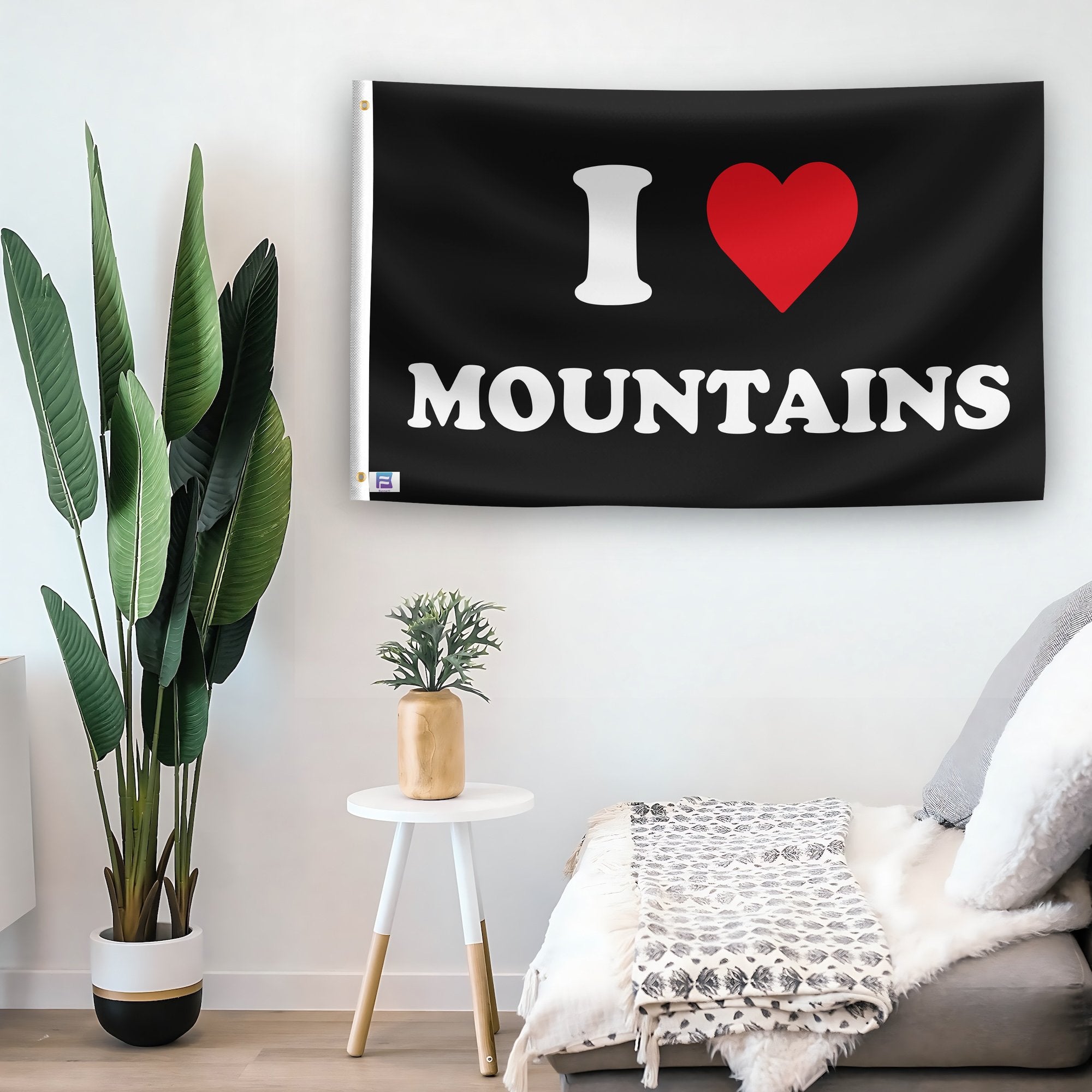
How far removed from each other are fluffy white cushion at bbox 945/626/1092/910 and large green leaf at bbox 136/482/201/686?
1.41 meters

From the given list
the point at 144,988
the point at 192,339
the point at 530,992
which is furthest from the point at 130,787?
the point at 530,992

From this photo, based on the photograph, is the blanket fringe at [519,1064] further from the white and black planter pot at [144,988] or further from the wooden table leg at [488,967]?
the white and black planter pot at [144,988]

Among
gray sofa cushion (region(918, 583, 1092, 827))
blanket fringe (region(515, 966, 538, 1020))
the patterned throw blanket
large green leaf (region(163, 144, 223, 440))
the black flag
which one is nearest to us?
the patterned throw blanket

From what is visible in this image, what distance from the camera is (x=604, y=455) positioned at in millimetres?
2275

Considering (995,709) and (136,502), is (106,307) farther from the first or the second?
(995,709)

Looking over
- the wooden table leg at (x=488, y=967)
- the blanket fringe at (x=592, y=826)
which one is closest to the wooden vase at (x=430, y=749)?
the wooden table leg at (x=488, y=967)

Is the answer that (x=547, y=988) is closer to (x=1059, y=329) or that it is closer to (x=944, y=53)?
(x=1059, y=329)

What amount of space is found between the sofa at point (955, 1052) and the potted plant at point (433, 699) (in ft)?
2.27

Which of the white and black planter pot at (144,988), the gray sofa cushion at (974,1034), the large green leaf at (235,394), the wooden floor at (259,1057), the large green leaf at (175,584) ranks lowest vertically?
the wooden floor at (259,1057)

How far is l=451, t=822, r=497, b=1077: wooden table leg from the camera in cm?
192

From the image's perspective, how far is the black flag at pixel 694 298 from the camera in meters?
2.24

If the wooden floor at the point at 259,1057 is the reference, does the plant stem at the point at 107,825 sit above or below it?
above

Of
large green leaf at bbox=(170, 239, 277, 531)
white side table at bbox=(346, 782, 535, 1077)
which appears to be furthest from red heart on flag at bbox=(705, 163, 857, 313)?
white side table at bbox=(346, 782, 535, 1077)

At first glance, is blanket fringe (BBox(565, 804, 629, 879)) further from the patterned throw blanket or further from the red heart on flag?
the red heart on flag
